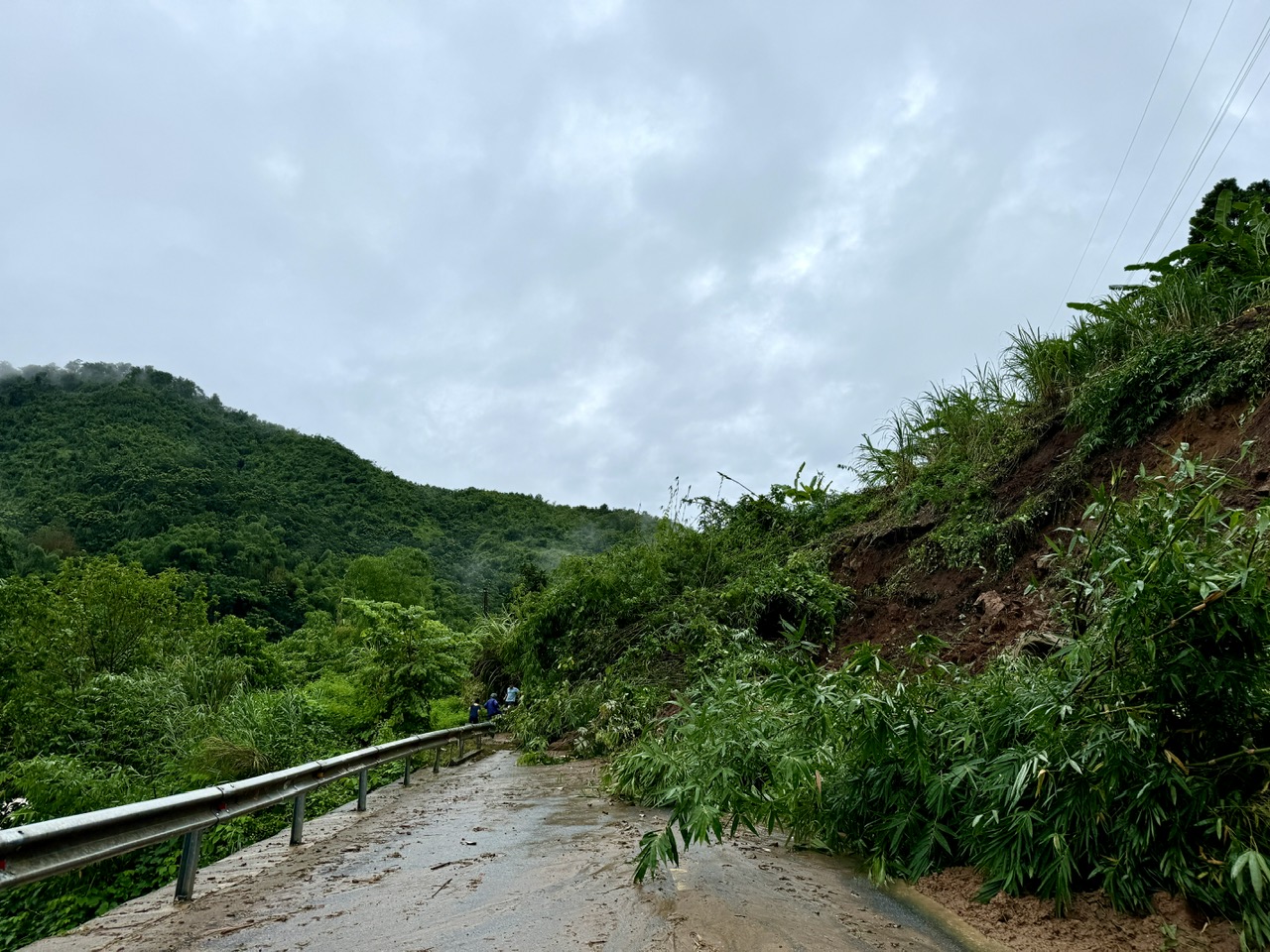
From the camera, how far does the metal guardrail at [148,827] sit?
3.18 metres

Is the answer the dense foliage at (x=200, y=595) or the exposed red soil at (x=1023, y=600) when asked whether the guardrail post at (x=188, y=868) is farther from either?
the exposed red soil at (x=1023, y=600)

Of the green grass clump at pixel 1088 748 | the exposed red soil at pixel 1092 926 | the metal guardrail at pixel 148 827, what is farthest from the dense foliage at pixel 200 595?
the exposed red soil at pixel 1092 926

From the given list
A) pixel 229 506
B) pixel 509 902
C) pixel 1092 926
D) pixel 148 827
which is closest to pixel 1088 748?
pixel 1092 926

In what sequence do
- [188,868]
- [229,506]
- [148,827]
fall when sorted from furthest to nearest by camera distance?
[229,506], [188,868], [148,827]

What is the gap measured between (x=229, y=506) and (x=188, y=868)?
69295mm

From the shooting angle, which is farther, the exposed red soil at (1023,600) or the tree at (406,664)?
the tree at (406,664)

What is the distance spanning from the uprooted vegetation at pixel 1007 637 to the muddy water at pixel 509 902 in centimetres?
36

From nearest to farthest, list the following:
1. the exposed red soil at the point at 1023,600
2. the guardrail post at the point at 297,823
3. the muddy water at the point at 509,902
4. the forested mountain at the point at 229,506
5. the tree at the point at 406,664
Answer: the exposed red soil at the point at 1023,600, the muddy water at the point at 509,902, the guardrail post at the point at 297,823, the tree at the point at 406,664, the forested mountain at the point at 229,506

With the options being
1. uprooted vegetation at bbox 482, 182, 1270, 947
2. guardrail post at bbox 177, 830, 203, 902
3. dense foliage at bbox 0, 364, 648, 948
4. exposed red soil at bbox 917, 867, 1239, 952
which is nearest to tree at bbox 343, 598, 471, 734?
dense foliage at bbox 0, 364, 648, 948

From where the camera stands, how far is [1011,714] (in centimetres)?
422

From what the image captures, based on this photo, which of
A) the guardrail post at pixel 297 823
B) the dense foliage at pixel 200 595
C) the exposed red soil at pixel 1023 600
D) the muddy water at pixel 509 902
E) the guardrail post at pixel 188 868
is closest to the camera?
the exposed red soil at pixel 1023 600

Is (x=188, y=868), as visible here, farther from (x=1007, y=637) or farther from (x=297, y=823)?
(x=1007, y=637)

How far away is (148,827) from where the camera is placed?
4.16m

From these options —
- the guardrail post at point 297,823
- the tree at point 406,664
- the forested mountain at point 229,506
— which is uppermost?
the forested mountain at point 229,506
